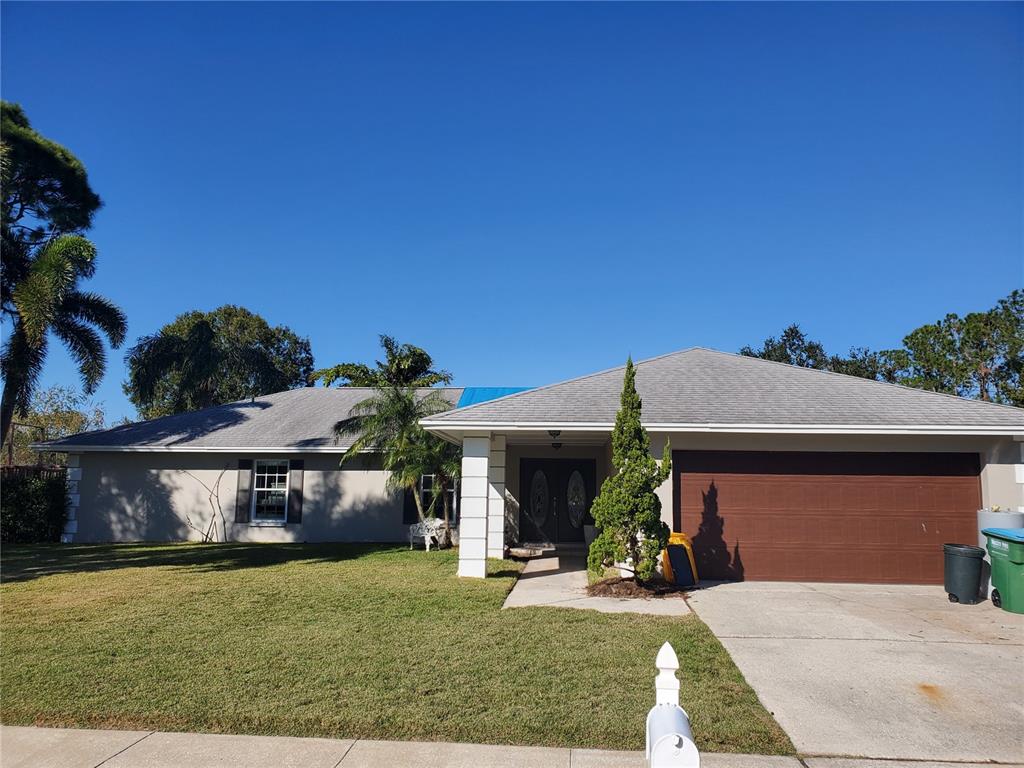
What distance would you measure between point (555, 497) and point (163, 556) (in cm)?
922

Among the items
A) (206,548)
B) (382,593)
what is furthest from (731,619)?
(206,548)

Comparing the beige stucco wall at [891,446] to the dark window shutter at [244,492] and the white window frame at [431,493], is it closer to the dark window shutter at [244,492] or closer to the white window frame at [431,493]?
the white window frame at [431,493]

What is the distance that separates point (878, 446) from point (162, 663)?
11132 millimetres

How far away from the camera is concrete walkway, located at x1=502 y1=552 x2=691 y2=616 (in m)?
9.03

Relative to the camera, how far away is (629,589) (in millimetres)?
9961

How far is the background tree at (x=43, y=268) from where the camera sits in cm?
1507

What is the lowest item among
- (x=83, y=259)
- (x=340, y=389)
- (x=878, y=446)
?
(x=878, y=446)

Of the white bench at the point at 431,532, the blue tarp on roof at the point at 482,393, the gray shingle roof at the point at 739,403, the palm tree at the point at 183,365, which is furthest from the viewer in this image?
the palm tree at the point at 183,365

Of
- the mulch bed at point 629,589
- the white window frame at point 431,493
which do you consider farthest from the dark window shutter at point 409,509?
the mulch bed at point 629,589

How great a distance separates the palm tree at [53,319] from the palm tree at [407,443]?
6.95 metres

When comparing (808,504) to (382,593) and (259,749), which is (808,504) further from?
(259,749)

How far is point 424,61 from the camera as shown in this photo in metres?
12.0

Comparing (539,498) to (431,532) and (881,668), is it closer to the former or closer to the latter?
(431,532)

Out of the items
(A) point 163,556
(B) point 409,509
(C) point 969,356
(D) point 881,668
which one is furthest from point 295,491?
(C) point 969,356
